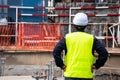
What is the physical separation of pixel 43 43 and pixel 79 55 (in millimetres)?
7334

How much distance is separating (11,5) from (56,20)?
1.67 meters

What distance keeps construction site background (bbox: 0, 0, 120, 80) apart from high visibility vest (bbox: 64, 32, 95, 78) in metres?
5.43

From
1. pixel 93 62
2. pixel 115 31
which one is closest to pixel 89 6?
pixel 115 31

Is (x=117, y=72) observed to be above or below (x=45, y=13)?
below

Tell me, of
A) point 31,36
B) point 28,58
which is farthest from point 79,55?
point 31,36

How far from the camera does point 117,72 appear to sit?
12.1 metres

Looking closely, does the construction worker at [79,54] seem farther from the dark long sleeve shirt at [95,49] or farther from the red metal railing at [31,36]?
the red metal railing at [31,36]

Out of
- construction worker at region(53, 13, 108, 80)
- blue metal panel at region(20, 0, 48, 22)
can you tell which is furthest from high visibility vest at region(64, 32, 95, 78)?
blue metal panel at region(20, 0, 48, 22)

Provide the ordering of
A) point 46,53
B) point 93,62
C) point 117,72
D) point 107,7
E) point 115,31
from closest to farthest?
point 93,62 → point 117,72 → point 46,53 → point 115,31 → point 107,7

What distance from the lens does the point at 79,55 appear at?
641 cm

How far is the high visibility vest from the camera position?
6.41 m

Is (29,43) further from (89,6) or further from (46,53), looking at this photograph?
(89,6)

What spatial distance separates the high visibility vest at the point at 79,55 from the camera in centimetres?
641

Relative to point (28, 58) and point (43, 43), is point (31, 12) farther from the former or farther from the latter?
point (28, 58)
